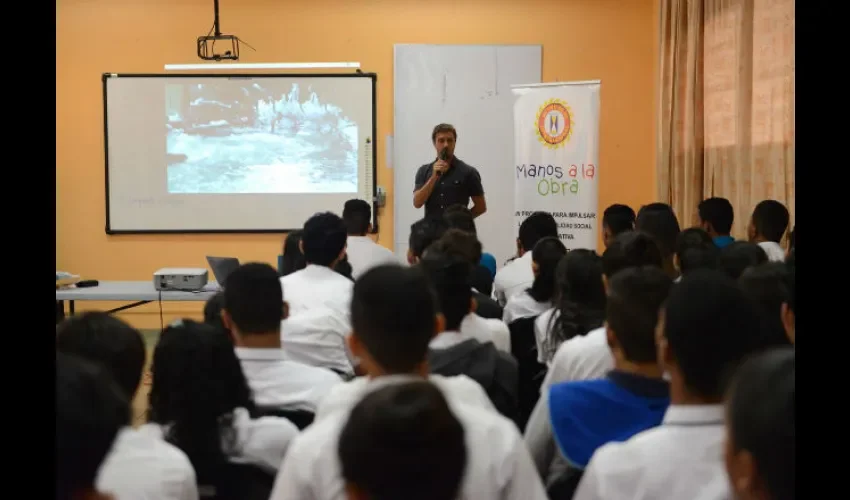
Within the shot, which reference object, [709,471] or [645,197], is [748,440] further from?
[645,197]

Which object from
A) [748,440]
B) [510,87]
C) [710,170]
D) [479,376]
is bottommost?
[479,376]

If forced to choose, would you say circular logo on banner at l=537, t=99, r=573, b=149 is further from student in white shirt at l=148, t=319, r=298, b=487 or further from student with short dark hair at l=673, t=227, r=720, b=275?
student in white shirt at l=148, t=319, r=298, b=487

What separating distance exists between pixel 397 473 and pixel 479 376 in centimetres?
112

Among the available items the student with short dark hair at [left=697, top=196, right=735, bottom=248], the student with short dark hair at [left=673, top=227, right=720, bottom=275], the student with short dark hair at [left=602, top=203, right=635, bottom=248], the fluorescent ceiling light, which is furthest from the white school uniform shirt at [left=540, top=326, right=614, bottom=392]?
the fluorescent ceiling light

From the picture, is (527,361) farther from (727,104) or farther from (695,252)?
(727,104)

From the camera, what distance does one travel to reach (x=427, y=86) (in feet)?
21.4

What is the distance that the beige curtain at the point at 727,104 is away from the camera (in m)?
4.52

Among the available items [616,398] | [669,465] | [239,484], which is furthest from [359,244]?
[669,465]

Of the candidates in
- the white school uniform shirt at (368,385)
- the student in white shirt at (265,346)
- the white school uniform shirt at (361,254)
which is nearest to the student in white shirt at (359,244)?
the white school uniform shirt at (361,254)

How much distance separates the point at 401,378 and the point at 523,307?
1648mm

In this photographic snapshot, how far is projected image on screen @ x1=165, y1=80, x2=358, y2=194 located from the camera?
21.4 feet

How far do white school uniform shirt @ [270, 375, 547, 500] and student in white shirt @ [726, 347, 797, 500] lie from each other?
381 mm

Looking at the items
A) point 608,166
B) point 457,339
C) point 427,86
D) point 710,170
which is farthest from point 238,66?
point 457,339

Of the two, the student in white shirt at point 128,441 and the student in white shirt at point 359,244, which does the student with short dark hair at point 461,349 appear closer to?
the student in white shirt at point 128,441
